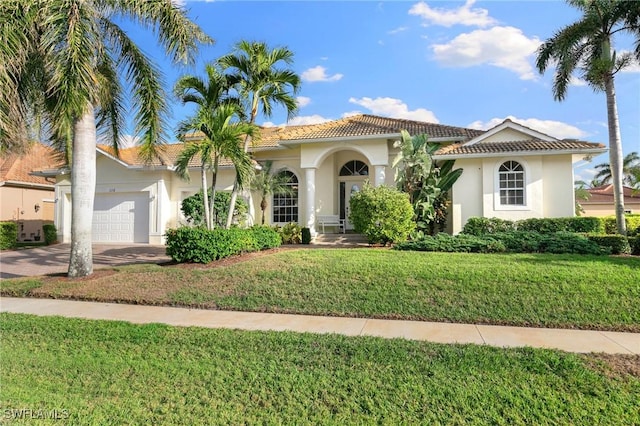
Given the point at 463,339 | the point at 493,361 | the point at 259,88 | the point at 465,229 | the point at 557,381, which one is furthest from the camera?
the point at 465,229

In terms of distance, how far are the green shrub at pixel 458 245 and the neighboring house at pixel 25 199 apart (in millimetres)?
21726

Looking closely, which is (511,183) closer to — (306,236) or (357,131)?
(357,131)

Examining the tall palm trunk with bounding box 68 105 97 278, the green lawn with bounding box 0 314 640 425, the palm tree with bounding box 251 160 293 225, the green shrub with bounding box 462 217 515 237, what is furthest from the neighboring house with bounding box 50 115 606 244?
the green lawn with bounding box 0 314 640 425

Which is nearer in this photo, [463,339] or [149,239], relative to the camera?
[463,339]

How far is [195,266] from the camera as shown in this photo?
10.0 metres

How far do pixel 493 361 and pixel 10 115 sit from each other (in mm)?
11432

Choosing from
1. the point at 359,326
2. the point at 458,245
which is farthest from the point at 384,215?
the point at 359,326

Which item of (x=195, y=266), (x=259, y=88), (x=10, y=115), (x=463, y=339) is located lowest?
(x=463, y=339)

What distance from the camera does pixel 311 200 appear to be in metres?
17.2

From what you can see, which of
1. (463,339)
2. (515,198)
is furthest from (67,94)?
(515,198)

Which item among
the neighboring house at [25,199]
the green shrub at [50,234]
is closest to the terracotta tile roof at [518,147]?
the green shrub at [50,234]

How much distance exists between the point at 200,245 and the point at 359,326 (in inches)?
227

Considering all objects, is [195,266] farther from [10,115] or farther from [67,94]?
[10,115]

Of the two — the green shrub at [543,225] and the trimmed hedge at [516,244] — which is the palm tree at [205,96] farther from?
the green shrub at [543,225]
